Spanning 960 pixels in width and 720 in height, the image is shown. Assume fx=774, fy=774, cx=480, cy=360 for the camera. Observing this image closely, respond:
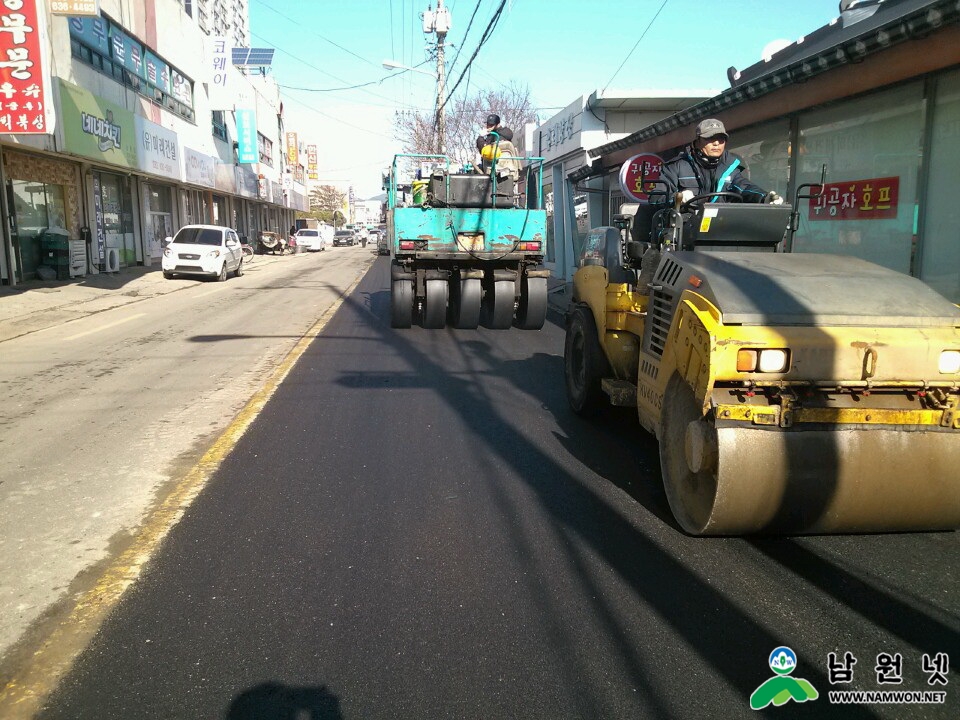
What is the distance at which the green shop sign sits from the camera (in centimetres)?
1808

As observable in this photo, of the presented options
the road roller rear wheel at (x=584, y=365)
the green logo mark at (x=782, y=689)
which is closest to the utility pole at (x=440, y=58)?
the road roller rear wheel at (x=584, y=365)

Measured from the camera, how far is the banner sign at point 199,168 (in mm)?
29516

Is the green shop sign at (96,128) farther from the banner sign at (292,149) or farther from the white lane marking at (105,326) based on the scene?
the banner sign at (292,149)

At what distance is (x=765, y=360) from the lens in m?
3.81

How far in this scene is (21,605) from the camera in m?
3.60

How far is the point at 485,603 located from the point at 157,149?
25742 mm

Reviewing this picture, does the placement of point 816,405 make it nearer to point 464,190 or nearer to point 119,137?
point 464,190

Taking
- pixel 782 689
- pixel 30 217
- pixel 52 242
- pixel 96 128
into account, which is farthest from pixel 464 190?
pixel 30 217

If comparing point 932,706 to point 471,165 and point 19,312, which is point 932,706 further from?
point 19,312

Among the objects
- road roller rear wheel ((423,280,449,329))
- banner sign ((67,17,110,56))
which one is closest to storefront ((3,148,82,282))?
banner sign ((67,17,110,56))

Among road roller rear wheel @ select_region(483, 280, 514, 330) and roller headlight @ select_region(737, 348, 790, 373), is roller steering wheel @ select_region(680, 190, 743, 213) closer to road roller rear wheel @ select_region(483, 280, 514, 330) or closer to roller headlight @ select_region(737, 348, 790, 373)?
roller headlight @ select_region(737, 348, 790, 373)

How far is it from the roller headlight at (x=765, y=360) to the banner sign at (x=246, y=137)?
4097 cm

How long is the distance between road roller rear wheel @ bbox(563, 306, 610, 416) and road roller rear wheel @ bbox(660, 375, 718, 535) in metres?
1.88

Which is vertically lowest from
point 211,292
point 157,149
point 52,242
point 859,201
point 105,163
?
point 211,292
